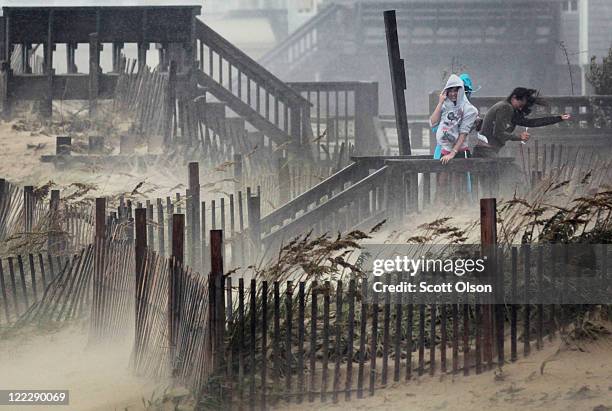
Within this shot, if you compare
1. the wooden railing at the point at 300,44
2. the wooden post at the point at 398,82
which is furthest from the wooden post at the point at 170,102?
the wooden railing at the point at 300,44

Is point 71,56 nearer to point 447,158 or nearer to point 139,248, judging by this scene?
point 447,158

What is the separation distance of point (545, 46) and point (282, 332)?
31187 millimetres

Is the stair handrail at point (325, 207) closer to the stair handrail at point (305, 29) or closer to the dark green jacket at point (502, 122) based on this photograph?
the dark green jacket at point (502, 122)

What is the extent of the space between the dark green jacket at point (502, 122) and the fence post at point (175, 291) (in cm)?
566

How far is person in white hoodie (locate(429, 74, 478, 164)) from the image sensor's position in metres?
12.0

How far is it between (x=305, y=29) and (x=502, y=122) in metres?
27.1

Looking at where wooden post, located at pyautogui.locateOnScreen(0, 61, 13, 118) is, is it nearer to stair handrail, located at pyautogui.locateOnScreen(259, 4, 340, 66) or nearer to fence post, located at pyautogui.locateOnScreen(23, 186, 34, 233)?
fence post, located at pyautogui.locateOnScreen(23, 186, 34, 233)

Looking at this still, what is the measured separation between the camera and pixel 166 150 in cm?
1675

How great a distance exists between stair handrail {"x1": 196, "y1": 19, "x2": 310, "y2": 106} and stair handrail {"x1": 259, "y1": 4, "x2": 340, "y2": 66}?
1992 centimetres

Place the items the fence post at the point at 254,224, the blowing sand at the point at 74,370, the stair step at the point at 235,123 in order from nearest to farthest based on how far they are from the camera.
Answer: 1. the blowing sand at the point at 74,370
2. the fence post at the point at 254,224
3. the stair step at the point at 235,123

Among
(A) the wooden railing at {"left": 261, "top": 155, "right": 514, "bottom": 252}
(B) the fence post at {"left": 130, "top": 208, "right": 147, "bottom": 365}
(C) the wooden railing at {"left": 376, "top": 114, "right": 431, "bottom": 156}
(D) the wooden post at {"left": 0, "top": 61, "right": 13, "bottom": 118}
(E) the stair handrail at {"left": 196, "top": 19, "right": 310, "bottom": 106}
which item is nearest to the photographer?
(B) the fence post at {"left": 130, "top": 208, "right": 147, "bottom": 365}

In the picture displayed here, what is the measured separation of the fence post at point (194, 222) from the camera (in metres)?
10.8

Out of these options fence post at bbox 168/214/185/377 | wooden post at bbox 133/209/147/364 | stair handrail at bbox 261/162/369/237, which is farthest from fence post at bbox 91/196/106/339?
stair handrail at bbox 261/162/369/237

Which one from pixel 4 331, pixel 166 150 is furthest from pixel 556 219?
pixel 166 150
